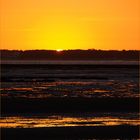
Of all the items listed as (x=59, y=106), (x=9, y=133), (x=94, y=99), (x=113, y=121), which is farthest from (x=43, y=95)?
(x=9, y=133)

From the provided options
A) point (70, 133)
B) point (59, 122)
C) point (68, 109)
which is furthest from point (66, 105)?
point (70, 133)

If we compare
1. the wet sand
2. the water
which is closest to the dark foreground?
the water

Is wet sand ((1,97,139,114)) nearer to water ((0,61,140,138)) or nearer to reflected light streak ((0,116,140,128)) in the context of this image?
water ((0,61,140,138))

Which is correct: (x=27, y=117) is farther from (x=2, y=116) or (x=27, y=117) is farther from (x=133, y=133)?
(x=133, y=133)

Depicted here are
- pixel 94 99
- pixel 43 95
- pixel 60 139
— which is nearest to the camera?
pixel 60 139

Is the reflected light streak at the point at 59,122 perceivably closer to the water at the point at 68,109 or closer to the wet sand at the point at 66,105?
the water at the point at 68,109

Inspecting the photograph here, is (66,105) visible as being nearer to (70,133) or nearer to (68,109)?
(68,109)

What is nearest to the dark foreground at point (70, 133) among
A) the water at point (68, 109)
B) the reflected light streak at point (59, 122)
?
the water at point (68, 109)

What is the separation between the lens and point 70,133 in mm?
18984

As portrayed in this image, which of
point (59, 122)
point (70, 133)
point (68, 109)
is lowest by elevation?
point (70, 133)

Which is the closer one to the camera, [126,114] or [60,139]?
[60,139]

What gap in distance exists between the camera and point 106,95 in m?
34.8

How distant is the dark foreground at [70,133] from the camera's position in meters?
18.4

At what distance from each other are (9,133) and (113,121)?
5.01m
